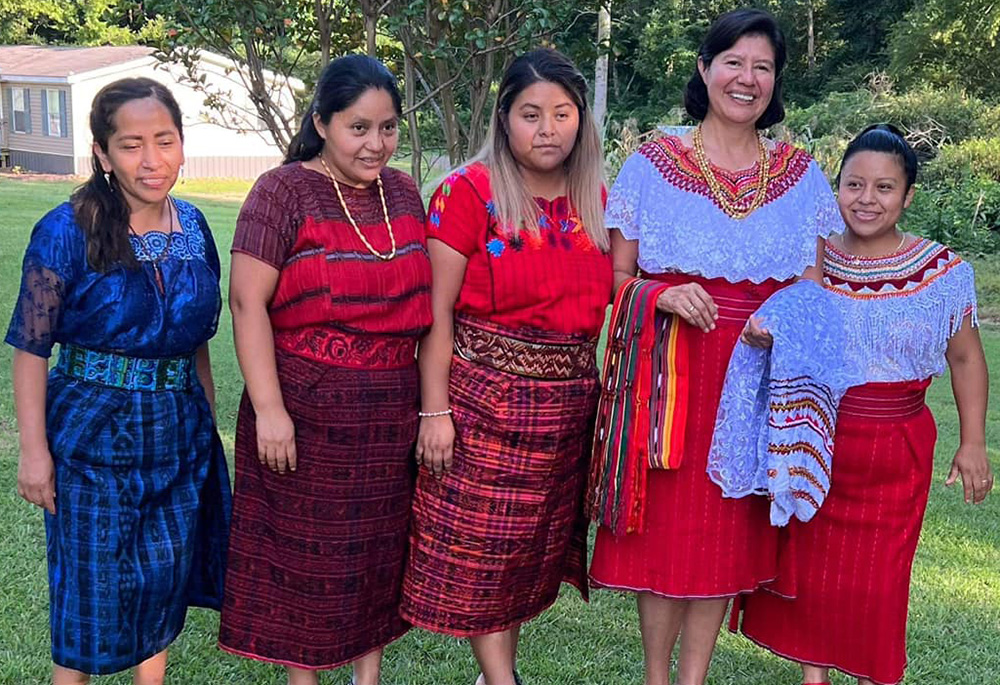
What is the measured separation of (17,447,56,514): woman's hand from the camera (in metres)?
2.56

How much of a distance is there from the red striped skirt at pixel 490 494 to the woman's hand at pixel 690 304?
305 mm

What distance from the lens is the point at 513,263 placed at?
9.14ft

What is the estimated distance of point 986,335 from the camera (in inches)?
400

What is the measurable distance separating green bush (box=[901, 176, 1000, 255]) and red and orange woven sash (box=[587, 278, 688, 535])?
42.6ft

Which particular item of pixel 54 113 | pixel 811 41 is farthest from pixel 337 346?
pixel 54 113

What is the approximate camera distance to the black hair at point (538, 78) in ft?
9.09

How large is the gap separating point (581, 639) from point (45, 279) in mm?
2161

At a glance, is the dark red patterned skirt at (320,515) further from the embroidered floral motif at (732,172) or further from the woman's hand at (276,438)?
the embroidered floral motif at (732,172)

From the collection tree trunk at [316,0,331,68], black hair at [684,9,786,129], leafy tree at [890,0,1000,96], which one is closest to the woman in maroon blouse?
black hair at [684,9,786,129]

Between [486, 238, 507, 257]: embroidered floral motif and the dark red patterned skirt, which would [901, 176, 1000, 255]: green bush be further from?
the dark red patterned skirt

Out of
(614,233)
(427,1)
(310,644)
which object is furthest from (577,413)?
(427,1)

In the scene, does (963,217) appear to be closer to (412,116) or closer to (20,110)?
(412,116)

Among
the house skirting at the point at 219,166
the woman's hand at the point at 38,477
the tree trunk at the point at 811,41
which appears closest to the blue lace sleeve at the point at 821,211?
the woman's hand at the point at 38,477

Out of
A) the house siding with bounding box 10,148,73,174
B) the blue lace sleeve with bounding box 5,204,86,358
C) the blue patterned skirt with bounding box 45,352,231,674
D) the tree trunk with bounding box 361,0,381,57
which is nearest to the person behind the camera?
the blue lace sleeve with bounding box 5,204,86,358
